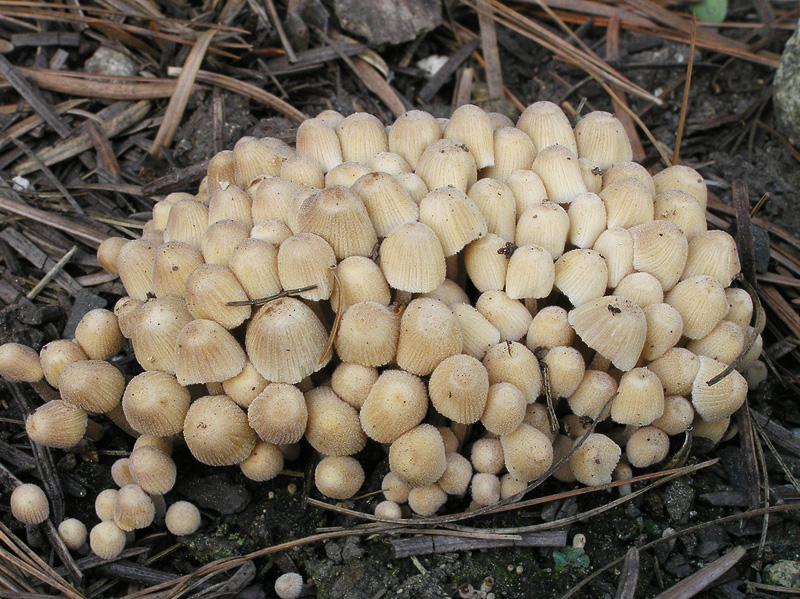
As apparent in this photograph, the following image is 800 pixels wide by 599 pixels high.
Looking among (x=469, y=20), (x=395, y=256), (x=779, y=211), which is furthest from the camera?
(x=469, y=20)

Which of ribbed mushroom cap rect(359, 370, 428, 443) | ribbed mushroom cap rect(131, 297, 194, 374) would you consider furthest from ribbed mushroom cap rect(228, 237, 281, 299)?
ribbed mushroom cap rect(359, 370, 428, 443)

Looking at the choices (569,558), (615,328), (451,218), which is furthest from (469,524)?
(451,218)

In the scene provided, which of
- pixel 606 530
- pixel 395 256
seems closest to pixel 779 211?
pixel 606 530

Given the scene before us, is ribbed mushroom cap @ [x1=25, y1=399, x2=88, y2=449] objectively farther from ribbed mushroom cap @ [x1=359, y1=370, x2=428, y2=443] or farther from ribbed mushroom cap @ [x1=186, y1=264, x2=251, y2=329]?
ribbed mushroom cap @ [x1=359, y1=370, x2=428, y2=443]

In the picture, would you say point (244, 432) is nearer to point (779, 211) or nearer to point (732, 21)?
point (779, 211)

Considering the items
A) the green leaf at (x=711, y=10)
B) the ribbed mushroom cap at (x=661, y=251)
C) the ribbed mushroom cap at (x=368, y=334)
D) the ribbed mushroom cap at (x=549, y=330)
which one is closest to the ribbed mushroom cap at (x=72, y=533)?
the ribbed mushroom cap at (x=368, y=334)

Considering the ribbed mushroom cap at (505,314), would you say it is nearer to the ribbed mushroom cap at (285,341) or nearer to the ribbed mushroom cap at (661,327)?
the ribbed mushroom cap at (661,327)
